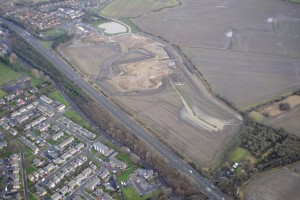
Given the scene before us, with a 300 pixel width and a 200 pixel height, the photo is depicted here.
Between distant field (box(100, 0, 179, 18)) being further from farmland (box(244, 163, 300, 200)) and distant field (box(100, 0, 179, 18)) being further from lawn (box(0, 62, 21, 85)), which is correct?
farmland (box(244, 163, 300, 200))

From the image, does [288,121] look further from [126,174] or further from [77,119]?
[77,119]

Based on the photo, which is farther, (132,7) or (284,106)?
(132,7)

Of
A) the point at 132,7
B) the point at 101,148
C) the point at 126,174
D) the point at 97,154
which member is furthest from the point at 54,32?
the point at 126,174

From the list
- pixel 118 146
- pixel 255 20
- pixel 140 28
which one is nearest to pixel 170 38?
pixel 140 28

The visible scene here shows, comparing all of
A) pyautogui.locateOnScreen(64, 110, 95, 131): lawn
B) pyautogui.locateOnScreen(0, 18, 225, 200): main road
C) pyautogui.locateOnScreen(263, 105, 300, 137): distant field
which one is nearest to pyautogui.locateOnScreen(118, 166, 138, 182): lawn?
pyautogui.locateOnScreen(0, 18, 225, 200): main road

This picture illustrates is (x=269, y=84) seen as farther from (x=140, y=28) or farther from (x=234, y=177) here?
(x=140, y=28)

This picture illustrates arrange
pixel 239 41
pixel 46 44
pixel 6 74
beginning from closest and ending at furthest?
pixel 6 74, pixel 46 44, pixel 239 41

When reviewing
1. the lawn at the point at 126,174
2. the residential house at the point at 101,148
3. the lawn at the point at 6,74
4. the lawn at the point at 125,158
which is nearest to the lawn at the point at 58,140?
the residential house at the point at 101,148
